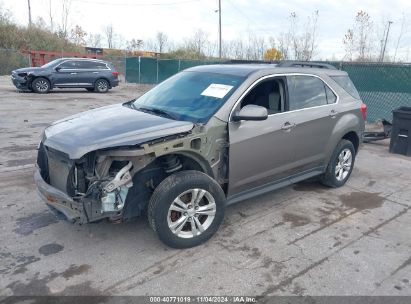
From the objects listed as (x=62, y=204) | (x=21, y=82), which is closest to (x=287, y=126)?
(x=62, y=204)

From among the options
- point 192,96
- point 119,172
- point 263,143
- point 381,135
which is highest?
point 192,96

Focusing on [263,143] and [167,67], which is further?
[167,67]

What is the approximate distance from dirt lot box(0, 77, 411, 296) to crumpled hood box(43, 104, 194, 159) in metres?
1.04

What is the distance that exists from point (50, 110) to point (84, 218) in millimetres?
10286

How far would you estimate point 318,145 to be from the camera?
5020mm

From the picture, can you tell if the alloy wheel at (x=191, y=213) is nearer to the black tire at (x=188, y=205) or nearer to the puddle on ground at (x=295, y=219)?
the black tire at (x=188, y=205)

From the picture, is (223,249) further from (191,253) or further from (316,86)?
(316,86)

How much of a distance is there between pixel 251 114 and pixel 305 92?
53.1 inches

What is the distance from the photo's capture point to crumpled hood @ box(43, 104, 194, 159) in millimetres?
Result: 3283

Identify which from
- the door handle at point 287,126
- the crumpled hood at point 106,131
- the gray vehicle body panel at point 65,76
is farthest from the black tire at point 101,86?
the door handle at point 287,126

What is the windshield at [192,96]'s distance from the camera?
3.98 m

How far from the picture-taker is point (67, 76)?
17.7 metres

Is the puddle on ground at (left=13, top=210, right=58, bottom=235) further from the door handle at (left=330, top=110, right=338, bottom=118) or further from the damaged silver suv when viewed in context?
the door handle at (left=330, top=110, right=338, bottom=118)

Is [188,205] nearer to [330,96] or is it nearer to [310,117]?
[310,117]
